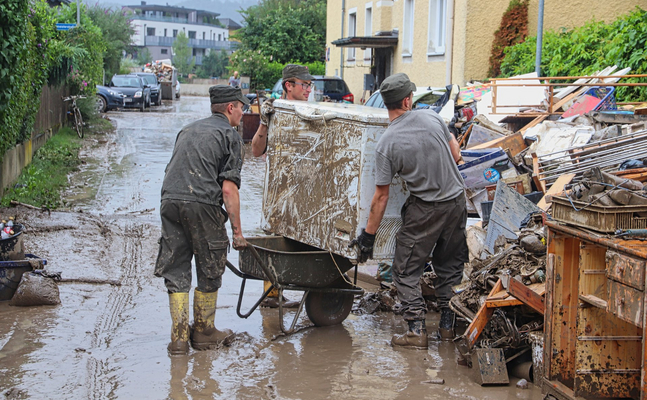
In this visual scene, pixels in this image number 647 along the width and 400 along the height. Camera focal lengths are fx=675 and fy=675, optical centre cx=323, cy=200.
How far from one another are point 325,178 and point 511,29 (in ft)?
40.6

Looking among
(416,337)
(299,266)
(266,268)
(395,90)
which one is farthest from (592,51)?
(266,268)

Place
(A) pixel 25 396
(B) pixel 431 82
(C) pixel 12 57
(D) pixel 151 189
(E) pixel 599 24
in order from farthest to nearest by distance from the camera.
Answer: (B) pixel 431 82 → (E) pixel 599 24 → (D) pixel 151 189 → (C) pixel 12 57 → (A) pixel 25 396

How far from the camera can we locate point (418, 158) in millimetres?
4656

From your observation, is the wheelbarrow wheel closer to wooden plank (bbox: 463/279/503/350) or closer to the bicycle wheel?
wooden plank (bbox: 463/279/503/350)

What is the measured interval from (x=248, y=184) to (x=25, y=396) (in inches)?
324

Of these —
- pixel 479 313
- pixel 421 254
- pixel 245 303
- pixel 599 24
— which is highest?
pixel 599 24

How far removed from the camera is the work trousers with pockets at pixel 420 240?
15.6ft

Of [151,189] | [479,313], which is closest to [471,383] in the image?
[479,313]

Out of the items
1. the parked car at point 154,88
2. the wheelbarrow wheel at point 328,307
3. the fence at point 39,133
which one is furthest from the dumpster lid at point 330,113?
the parked car at point 154,88

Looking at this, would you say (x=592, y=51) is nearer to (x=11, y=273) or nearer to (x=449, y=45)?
(x=449, y=45)

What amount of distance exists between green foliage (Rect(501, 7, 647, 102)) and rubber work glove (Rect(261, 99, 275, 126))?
700cm

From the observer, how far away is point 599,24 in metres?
13.0

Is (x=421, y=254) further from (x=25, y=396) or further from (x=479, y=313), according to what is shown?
(x=25, y=396)

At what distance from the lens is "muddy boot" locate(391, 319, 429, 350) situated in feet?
15.9
